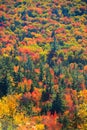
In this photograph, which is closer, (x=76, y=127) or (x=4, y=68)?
(x=76, y=127)

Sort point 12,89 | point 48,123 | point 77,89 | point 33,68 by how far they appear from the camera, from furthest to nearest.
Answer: point 33,68, point 77,89, point 12,89, point 48,123

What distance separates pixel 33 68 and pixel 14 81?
38.1 metres

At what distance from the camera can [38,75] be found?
547 ft

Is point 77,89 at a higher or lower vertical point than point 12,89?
lower

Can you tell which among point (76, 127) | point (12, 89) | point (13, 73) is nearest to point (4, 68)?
point (13, 73)

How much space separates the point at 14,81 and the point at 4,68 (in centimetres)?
809

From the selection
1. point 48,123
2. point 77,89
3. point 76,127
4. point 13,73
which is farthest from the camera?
point 77,89

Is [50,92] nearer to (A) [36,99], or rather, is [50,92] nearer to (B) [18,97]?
(A) [36,99]

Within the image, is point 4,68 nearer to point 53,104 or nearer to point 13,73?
point 13,73

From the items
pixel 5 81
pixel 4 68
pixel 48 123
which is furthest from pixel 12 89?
pixel 48 123

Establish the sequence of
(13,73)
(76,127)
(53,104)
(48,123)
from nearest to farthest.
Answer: (76,127) < (48,123) < (53,104) < (13,73)

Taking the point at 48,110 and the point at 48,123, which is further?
the point at 48,110

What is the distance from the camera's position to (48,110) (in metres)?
132

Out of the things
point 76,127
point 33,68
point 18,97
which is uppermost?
point 76,127
